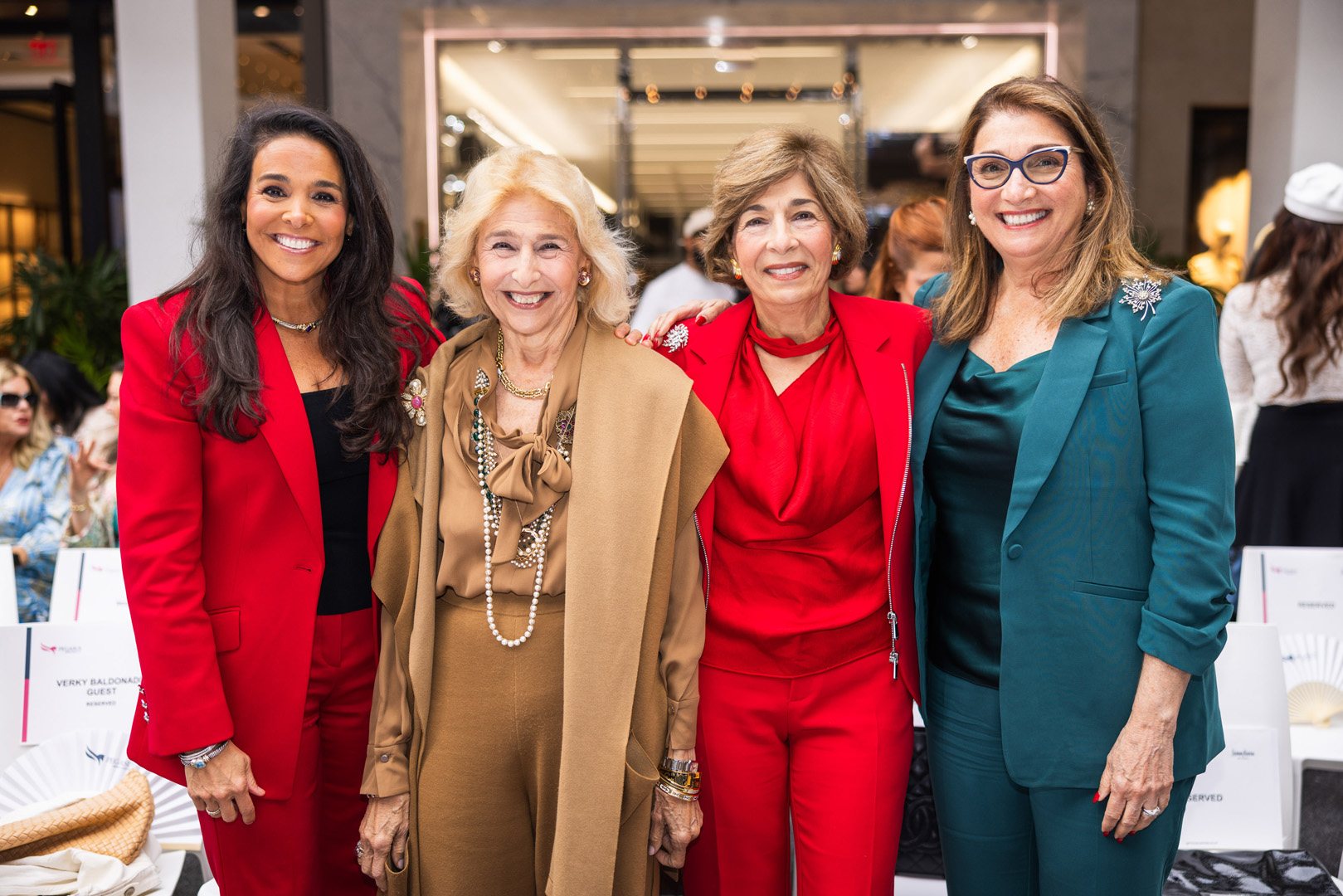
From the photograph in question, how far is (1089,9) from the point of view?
25.7 ft

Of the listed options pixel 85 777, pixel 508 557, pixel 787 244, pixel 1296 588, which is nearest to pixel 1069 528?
pixel 787 244

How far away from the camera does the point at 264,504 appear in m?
1.86

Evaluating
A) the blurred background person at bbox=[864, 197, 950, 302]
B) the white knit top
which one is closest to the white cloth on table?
the blurred background person at bbox=[864, 197, 950, 302]

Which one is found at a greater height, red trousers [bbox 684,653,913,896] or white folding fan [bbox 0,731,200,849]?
red trousers [bbox 684,653,913,896]

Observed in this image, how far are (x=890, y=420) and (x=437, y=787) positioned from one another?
111cm

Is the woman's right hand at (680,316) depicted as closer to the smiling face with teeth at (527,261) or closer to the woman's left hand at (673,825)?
the smiling face with teeth at (527,261)

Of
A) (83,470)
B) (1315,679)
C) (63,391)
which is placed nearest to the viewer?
(1315,679)

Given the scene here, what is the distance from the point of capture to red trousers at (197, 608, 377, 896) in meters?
1.90

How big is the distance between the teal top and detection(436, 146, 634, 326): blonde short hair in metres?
0.70

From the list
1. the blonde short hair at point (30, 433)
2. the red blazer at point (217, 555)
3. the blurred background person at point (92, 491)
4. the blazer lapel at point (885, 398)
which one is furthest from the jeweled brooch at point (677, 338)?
the blonde short hair at point (30, 433)

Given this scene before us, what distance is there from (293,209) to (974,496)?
1.41 m

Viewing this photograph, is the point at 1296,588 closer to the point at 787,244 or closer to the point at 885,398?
the point at 885,398

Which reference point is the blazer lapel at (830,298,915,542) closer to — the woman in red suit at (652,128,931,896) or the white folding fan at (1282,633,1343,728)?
the woman in red suit at (652,128,931,896)

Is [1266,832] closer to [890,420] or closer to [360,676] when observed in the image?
[890,420]
